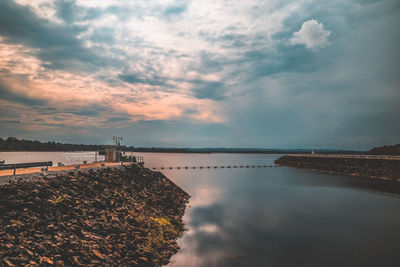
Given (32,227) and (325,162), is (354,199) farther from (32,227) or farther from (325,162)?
(325,162)

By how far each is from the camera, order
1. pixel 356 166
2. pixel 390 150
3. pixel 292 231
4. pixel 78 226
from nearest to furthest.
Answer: pixel 78 226 < pixel 292 231 < pixel 356 166 < pixel 390 150

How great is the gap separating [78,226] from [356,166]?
84.9 metres

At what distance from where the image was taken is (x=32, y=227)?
38.9 ft

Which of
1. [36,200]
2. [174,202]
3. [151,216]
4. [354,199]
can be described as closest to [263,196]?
[354,199]

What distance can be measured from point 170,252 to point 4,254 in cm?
985

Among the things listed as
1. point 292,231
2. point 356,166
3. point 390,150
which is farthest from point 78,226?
point 390,150

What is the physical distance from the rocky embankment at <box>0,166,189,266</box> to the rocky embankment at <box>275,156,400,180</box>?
6493 cm

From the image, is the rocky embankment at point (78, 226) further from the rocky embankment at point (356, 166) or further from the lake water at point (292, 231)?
the rocky embankment at point (356, 166)

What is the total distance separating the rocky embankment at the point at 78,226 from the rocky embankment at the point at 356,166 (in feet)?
213

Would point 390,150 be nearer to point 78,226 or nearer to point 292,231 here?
point 292,231

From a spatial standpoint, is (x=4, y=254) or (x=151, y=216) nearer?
(x=4, y=254)

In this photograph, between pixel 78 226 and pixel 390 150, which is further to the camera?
pixel 390 150

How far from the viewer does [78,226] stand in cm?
1363

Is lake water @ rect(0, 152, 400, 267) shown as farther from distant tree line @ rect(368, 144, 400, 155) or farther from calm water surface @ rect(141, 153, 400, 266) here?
distant tree line @ rect(368, 144, 400, 155)
